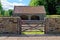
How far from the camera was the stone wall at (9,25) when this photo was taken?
16125 mm

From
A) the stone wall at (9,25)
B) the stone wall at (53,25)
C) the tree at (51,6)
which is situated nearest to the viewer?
the stone wall at (9,25)

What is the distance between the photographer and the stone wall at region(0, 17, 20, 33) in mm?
16125

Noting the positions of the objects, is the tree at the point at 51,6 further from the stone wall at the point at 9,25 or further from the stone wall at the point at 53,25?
the stone wall at the point at 9,25

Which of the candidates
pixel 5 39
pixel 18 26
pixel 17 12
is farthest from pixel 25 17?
pixel 5 39

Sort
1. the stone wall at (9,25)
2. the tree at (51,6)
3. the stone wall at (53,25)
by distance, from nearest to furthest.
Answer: the stone wall at (9,25) → the stone wall at (53,25) → the tree at (51,6)

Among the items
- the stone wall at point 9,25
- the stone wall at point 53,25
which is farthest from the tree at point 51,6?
the stone wall at point 9,25

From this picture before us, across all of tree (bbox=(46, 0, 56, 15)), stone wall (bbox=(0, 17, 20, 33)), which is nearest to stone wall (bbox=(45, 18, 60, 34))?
stone wall (bbox=(0, 17, 20, 33))

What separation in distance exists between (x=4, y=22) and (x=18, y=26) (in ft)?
3.75

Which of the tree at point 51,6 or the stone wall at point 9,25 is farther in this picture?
the tree at point 51,6

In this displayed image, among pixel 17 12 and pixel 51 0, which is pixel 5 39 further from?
pixel 51 0

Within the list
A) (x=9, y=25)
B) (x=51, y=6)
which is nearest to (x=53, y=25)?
(x=9, y=25)

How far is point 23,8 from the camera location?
58844mm

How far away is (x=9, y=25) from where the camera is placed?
16156 millimetres

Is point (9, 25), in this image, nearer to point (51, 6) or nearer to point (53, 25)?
point (53, 25)
